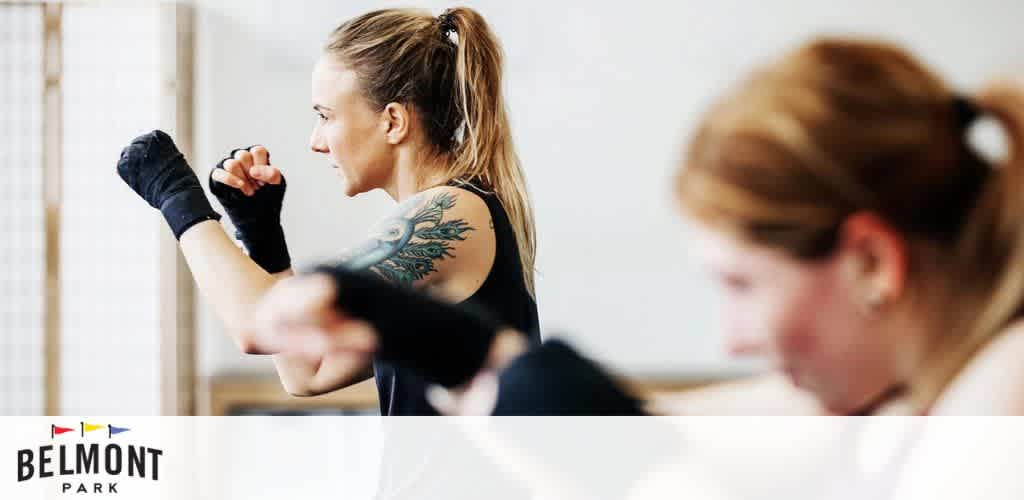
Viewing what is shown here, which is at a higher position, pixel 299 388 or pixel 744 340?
pixel 744 340

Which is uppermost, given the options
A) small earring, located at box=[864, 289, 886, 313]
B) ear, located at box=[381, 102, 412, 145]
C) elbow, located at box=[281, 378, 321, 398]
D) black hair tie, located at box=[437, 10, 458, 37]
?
black hair tie, located at box=[437, 10, 458, 37]

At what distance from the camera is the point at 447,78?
1.28 m

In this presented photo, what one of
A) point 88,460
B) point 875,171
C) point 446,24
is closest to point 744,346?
point 875,171

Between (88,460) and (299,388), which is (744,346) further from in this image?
(88,460)

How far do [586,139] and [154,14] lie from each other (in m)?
1.61

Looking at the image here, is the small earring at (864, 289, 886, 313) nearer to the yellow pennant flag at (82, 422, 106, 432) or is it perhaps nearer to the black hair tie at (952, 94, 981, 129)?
the black hair tie at (952, 94, 981, 129)

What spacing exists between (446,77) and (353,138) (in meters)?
0.15

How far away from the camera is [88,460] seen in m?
3.25

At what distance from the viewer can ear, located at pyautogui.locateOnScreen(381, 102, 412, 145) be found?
1.23m

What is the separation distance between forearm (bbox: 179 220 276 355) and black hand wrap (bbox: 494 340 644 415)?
1.51 ft

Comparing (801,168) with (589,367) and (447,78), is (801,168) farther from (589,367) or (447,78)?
(447,78)

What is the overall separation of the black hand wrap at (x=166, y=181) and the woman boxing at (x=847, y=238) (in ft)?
1.86

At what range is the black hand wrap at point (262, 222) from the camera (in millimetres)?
1217

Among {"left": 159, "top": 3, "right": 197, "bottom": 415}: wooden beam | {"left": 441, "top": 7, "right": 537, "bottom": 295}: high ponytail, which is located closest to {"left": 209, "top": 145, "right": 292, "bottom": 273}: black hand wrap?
{"left": 441, "top": 7, "right": 537, "bottom": 295}: high ponytail
